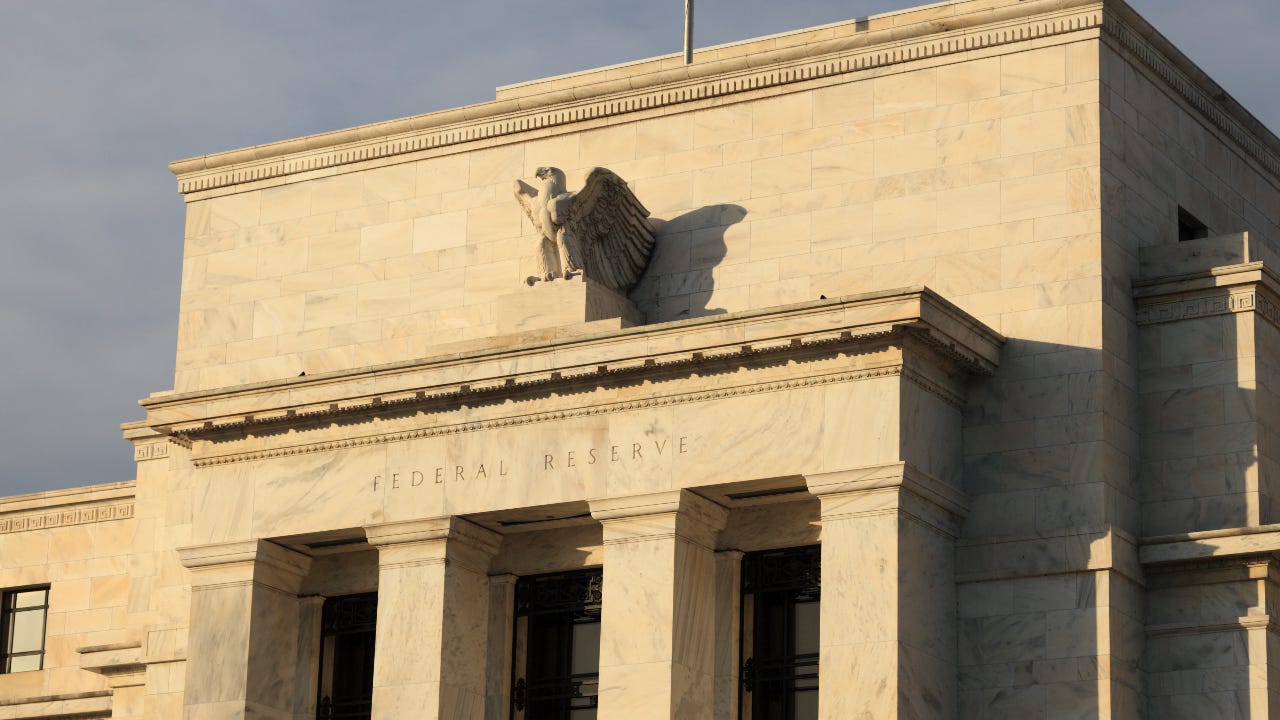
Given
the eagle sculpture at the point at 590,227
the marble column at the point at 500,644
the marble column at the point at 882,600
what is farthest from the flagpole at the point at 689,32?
the marble column at the point at 882,600

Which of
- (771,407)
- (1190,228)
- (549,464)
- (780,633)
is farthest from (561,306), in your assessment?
(1190,228)

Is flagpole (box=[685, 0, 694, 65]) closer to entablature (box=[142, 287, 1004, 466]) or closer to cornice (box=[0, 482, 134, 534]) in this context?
entablature (box=[142, 287, 1004, 466])

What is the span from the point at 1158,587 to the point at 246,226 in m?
17.9

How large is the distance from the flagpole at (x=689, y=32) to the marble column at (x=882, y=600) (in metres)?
9.44

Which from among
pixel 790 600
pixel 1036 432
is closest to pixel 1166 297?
pixel 1036 432

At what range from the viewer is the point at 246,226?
46.4 metres

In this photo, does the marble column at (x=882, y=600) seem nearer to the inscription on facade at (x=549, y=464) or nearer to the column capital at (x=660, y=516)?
the column capital at (x=660, y=516)

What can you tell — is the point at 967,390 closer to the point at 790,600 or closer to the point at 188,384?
the point at 790,600

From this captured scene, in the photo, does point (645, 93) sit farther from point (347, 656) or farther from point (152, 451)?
point (152, 451)

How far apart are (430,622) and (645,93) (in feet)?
32.1

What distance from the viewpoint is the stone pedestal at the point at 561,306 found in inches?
1603

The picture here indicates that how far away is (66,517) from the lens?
166 feet

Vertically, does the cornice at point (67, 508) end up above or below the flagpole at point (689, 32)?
below

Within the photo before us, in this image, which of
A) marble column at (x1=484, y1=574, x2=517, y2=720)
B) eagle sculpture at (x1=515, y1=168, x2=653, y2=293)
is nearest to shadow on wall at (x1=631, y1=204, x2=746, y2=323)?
eagle sculpture at (x1=515, y1=168, x2=653, y2=293)
